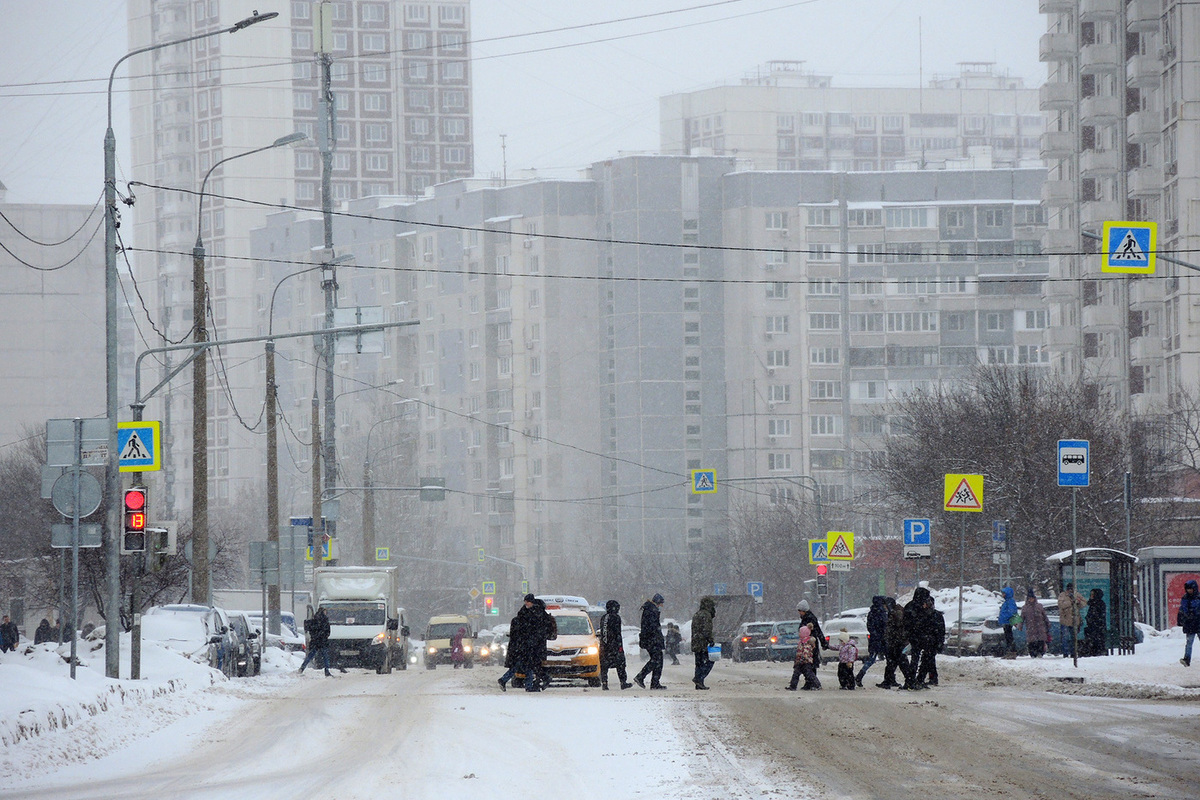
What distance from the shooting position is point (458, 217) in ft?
457

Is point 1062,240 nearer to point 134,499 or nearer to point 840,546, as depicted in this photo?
→ point 840,546

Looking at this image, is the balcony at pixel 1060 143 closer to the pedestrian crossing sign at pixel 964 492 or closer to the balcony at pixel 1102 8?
the balcony at pixel 1102 8

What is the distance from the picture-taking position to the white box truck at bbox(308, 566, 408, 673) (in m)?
41.9

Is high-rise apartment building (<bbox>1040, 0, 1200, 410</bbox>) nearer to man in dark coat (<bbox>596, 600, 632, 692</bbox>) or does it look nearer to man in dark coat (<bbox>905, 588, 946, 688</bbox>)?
man in dark coat (<bbox>596, 600, 632, 692</bbox>)

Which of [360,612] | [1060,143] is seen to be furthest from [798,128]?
[360,612]

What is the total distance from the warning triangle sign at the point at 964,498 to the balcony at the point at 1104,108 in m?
54.4

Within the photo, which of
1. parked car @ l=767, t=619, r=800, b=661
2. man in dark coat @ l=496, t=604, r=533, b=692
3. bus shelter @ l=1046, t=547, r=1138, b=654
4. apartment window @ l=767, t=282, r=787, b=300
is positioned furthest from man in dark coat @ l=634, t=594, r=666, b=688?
apartment window @ l=767, t=282, r=787, b=300

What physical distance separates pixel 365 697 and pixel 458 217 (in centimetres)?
11599

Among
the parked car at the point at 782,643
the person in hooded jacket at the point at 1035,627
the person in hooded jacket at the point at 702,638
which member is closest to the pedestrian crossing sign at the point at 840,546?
the parked car at the point at 782,643

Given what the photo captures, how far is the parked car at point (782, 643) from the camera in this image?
4584cm

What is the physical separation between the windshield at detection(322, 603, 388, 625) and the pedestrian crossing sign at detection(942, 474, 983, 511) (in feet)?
53.7

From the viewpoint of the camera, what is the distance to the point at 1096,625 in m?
30.8

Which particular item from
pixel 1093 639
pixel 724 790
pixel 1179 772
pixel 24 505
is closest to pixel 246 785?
pixel 724 790

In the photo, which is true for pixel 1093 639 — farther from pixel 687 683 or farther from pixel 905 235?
pixel 905 235
